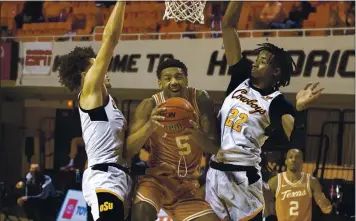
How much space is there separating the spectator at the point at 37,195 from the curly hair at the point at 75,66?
6.53 metres

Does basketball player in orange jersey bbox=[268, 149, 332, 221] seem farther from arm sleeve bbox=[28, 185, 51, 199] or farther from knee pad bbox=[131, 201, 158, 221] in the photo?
arm sleeve bbox=[28, 185, 51, 199]

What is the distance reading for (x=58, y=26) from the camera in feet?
42.5

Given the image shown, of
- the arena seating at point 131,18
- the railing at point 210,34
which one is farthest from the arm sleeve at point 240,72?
the arena seating at point 131,18

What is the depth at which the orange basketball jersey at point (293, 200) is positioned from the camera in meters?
7.58

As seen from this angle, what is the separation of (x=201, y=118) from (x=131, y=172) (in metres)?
0.60

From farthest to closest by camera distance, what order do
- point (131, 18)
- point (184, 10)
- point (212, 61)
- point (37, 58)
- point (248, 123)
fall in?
point (37, 58) → point (131, 18) → point (212, 61) → point (184, 10) → point (248, 123)

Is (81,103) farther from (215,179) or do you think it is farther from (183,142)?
(215,179)

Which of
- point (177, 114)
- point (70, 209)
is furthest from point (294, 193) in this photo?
point (177, 114)

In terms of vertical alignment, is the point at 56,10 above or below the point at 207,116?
above

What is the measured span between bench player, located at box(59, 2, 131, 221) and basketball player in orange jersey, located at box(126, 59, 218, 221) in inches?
4.4

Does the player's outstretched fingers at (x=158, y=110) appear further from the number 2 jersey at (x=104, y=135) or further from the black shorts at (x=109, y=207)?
the black shorts at (x=109, y=207)

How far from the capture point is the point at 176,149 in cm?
416

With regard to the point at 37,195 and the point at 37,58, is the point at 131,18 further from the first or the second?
the point at 37,195

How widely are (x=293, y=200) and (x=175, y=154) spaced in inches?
149
